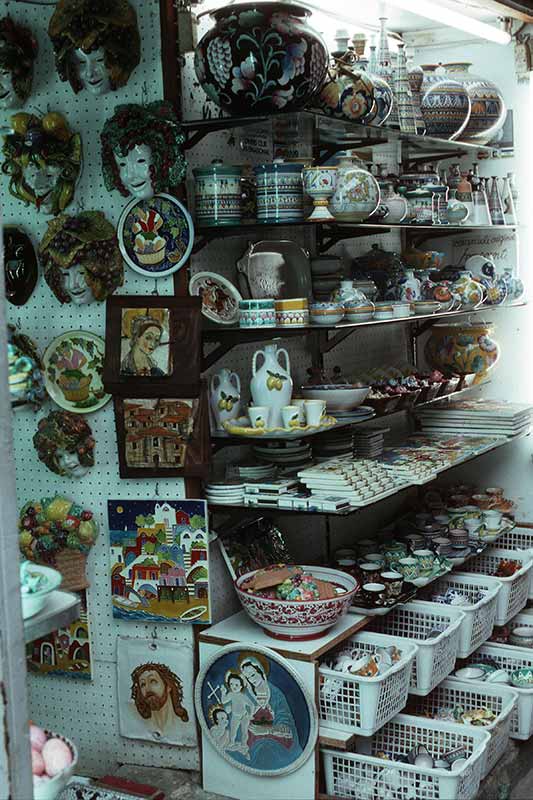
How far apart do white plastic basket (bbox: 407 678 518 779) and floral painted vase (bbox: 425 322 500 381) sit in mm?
1472

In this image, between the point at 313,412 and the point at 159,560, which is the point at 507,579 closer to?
the point at 313,412

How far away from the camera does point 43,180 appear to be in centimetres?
317

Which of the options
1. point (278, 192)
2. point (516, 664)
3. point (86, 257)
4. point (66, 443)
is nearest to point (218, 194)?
point (278, 192)

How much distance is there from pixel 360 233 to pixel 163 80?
1019 mm

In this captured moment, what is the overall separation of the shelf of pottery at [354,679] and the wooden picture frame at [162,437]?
34 cm

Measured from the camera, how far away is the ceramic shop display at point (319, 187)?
124 inches

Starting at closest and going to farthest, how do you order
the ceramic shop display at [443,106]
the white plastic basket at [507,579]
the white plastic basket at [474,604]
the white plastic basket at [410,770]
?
1. the white plastic basket at [410,770]
2. the white plastic basket at [474,604]
3. the white plastic basket at [507,579]
4. the ceramic shop display at [443,106]

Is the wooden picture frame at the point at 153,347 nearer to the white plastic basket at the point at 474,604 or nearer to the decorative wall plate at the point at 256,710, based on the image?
the decorative wall plate at the point at 256,710

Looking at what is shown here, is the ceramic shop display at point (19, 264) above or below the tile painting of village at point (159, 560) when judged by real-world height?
above

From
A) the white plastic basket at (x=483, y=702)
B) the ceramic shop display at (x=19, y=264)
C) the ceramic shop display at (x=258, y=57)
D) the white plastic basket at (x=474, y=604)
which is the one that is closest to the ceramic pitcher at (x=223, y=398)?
the ceramic shop display at (x=19, y=264)

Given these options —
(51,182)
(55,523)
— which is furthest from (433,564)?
(51,182)

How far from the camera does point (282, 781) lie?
3.04m

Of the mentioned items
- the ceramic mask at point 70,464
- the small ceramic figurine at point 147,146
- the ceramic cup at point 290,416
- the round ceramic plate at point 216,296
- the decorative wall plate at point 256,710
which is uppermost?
the small ceramic figurine at point 147,146

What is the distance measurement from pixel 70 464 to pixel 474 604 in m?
1.39
